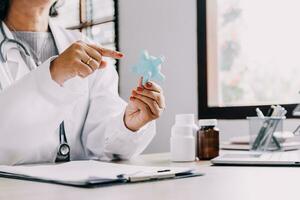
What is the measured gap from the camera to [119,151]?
1.37m

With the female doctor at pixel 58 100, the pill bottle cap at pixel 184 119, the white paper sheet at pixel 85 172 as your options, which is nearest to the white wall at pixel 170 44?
the female doctor at pixel 58 100

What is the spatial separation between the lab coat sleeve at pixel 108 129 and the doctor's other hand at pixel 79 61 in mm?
305

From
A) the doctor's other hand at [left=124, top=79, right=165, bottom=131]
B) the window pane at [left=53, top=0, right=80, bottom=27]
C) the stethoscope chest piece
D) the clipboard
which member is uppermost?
the window pane at [left=53, top=0, right=80, bottom=27]

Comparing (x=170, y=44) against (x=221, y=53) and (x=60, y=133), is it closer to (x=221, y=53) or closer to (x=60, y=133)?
(x=221, y=53)

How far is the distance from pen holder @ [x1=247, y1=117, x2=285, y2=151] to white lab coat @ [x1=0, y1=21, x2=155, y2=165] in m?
0.33

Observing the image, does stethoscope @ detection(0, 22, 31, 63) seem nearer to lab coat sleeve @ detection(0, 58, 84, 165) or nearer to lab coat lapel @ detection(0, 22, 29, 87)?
lab coat lapel @ detection(0, 22, 29, 87)

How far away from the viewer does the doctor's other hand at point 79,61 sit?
1082mm

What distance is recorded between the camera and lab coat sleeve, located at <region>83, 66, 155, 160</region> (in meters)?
1.36

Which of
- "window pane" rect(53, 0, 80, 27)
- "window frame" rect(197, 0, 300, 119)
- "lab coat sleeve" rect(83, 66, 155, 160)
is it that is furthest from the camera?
"window pane" rect(53, 0, 80, 27)

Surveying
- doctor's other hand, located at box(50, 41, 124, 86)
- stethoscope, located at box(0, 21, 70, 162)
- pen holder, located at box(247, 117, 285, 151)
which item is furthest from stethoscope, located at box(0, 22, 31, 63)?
pen holder, located at box(247, 117, 285, 151)

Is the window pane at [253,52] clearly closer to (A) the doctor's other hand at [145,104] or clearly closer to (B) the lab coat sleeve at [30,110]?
(A) the doctor's other hand at [145,104]

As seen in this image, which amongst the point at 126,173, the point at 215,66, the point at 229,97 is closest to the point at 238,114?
the point at 229,97

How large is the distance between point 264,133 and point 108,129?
484 mm

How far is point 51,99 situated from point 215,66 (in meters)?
1.49
